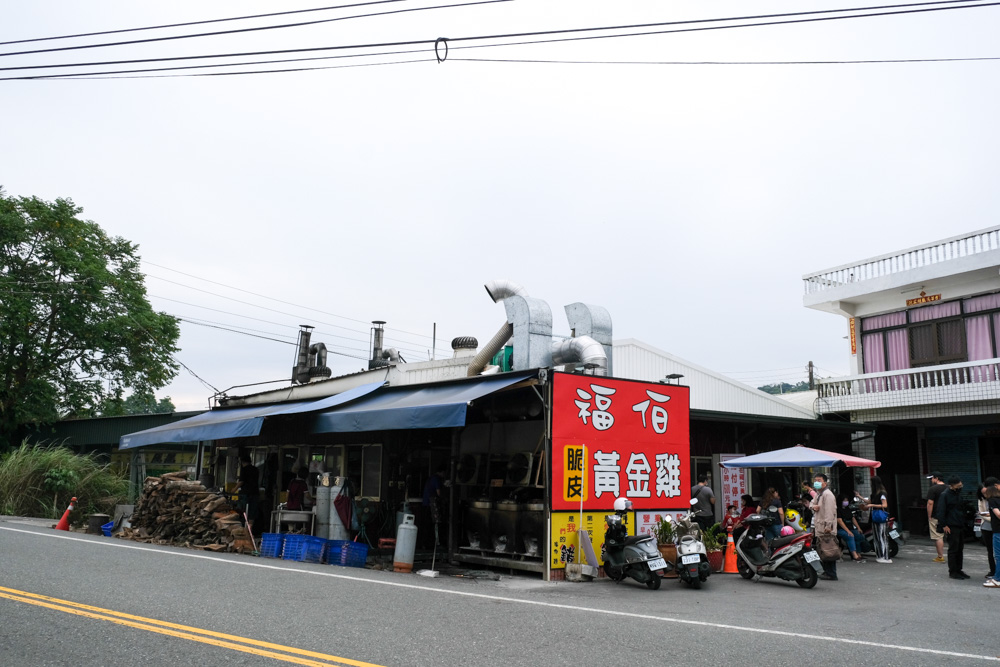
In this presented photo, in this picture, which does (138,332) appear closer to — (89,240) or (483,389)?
(89,240)

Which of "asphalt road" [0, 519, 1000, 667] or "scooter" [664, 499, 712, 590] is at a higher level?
"scooter" [664, 499, 712, 590]

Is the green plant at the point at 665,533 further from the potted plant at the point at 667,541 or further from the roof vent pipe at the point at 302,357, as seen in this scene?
the roof vent pipe at the point at 302,357

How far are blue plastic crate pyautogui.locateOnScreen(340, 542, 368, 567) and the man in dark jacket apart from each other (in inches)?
386

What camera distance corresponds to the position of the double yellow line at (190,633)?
566 centimetres

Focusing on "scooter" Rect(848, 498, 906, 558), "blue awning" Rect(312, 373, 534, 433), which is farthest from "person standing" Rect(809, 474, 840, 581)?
"blue awning" Rect(312, 373, 534, 433)

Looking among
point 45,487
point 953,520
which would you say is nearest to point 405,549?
point 953,520

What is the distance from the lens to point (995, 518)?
11414 mm

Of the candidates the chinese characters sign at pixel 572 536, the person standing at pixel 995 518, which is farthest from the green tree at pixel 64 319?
the person standing at pixel 995 518

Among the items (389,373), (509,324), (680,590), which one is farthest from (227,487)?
(680,590)

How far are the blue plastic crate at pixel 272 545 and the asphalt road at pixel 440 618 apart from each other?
82.6 inches

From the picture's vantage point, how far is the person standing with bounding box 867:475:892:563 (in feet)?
51.9

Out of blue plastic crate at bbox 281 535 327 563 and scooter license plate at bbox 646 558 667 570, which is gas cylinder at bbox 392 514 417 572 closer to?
blue plastic crate at bbox 281 535 327 563

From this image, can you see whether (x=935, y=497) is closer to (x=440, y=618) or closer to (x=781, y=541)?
(x=781, y=541)

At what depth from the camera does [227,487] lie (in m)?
21.8
